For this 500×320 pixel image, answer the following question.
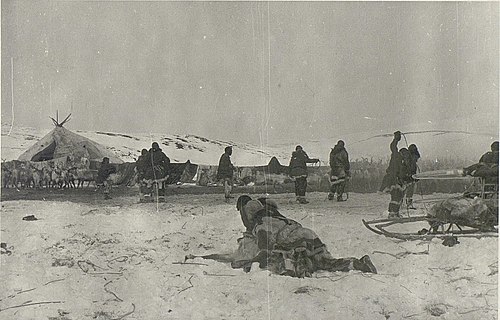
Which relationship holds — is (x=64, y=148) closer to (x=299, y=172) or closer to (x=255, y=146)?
(x=255, y=146)

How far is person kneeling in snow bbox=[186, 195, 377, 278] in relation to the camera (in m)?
3.87

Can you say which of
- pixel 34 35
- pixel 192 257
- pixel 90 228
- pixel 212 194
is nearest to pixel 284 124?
pixel 212 194

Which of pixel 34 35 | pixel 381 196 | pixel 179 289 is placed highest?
pixel 34 35

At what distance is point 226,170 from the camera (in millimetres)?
3885

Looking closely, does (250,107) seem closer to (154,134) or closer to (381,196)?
(154,134)

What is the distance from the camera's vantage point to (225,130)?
3893mm

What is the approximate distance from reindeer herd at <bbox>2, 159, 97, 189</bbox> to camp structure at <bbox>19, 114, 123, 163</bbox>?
0.15 ft

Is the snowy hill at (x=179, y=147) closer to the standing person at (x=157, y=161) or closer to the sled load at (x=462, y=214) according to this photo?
the standing person at (x=157, y=161)

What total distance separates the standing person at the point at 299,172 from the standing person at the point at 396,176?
1.81 ft

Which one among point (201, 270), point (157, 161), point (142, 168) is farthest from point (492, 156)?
point (142, 168)

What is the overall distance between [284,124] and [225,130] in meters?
0.41

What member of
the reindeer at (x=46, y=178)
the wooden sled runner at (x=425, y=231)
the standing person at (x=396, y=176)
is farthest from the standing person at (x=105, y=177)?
the standing person at (x=396, y=176)

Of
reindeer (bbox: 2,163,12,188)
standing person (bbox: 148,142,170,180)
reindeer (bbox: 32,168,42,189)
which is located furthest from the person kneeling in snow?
reindeer (bbox: 2,163,12,188)

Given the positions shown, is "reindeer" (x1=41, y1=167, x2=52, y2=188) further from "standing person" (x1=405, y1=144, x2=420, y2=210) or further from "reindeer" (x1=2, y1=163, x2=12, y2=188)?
"standing person" (x1=405, y1=144, x2=420, y2=210)
